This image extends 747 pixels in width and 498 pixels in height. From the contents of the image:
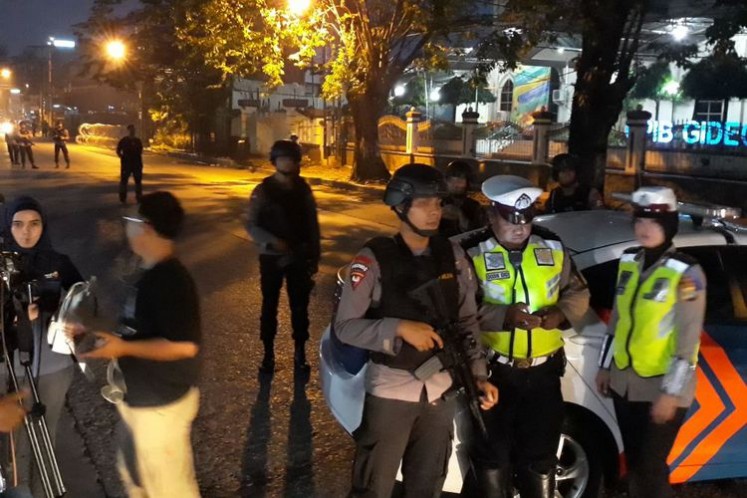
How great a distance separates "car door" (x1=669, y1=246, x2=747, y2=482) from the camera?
3666 mm

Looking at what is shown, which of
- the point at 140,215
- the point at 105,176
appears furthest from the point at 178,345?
the point at 105,176

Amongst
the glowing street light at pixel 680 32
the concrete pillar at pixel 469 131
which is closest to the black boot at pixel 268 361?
the concrete pillar at pixel 469 131

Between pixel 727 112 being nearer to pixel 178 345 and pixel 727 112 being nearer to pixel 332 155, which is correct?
pixel 332 155

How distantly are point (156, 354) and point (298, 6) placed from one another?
18.7 metres

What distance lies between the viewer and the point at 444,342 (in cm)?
292

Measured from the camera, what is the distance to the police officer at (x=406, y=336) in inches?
115

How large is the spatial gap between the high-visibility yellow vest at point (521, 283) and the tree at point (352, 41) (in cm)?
1623

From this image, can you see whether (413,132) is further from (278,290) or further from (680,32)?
(278,290)

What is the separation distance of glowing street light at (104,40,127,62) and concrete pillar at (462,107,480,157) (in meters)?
20.1

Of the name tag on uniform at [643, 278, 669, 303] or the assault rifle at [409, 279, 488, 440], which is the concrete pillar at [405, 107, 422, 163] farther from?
the assault rifle at [409, 279, 488, 440]

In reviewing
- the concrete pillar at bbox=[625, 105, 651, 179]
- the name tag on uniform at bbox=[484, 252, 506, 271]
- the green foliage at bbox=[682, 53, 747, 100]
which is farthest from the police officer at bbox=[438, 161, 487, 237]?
the green foliage at bbox=[682, 53, 747, 100]

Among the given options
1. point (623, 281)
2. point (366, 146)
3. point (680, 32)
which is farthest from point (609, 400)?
point (680, 32)

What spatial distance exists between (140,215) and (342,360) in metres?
1.05

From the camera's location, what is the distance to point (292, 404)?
560cm
